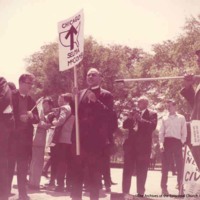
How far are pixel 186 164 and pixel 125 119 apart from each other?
6.66 feet

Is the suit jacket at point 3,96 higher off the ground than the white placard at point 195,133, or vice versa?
the suit jacket at point 3,96

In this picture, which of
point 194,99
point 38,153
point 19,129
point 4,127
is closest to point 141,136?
point 194,99

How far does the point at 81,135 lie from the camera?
18.8 feet

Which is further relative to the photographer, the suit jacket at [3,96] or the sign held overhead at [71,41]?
the sign held overhead at [71,41]

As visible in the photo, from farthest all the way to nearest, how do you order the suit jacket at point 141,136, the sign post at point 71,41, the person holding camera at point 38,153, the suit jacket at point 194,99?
the person holding camera at point 38,153
the suit jacket at point 141,136
the sign post at point 71,41
the suit jacket at point 194,99

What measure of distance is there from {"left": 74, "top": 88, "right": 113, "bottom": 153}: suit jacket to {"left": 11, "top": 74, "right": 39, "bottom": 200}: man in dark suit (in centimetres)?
83

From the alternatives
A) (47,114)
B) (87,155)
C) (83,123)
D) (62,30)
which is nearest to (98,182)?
(87,155)

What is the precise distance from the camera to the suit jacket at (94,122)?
5668 mm

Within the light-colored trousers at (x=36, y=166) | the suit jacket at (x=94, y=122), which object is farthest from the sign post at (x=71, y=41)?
the light-colored trousers at (x=36, y=166)

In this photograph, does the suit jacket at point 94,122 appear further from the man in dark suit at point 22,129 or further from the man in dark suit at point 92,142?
the man in dark suit at point 22,129

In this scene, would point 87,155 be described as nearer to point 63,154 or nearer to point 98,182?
point 98,182

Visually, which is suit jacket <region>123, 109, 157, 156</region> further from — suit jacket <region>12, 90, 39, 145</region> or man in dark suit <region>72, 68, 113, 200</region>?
suit jacket <region>12, 90, 39, 145</region>

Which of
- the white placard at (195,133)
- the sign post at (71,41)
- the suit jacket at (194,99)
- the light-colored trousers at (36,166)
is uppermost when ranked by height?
the sign post at (71,41)

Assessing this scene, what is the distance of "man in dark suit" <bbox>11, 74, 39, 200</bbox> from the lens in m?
6.09
